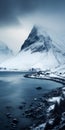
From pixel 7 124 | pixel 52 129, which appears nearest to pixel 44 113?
pixel 7 124

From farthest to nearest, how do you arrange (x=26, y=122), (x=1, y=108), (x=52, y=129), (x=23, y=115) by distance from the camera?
1. (x=1, y=108)
2. (x=23, y=115)
3. (x=26, y=122)
4. (x=52, y=129)

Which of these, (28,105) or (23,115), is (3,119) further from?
(28,105)

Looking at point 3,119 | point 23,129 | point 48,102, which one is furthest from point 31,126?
point 48,102

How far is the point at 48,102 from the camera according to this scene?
8781cm

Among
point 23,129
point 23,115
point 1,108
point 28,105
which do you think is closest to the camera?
point 23,129

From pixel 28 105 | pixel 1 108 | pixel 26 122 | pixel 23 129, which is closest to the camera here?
pixel 23 129

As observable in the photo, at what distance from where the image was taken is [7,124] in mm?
60625

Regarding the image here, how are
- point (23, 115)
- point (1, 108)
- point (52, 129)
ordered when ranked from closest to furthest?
point (52, 129) < point (23, 115) < point (1, 108)

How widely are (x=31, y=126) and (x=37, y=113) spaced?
1325cm

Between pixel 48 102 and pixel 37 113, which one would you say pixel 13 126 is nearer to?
pixel 37 113

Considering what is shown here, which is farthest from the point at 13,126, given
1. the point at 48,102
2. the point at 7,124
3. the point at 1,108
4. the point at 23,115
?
the point at 48,102

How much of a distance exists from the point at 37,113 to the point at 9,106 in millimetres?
14664

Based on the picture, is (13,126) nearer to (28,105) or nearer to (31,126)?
(31,126)

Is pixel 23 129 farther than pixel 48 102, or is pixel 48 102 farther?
pixel 48 102
